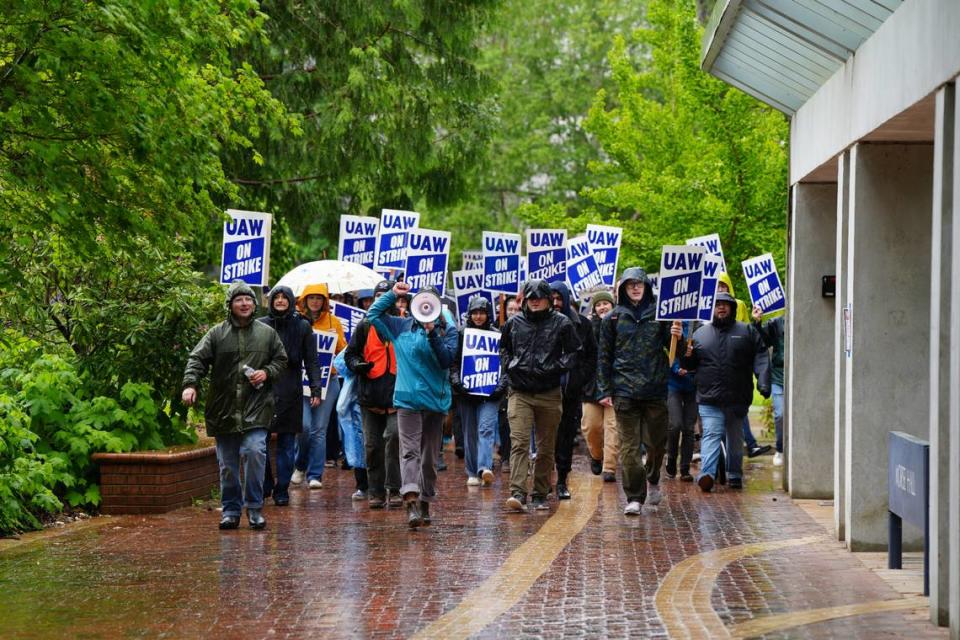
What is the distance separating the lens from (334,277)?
18703 millimetres

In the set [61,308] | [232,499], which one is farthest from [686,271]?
[61,308]

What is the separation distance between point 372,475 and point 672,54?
19.4m

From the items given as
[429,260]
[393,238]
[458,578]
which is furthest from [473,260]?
[458,578]

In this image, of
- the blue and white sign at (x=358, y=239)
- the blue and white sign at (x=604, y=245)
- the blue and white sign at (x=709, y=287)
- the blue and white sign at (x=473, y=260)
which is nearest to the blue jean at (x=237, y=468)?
the blue and white sign at (x=709, y=287)

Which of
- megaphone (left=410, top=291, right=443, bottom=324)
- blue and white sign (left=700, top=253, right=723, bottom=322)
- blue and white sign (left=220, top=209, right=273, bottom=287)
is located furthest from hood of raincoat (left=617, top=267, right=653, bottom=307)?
blue and white sign (left=220, top=209, right=273, bottom=287)

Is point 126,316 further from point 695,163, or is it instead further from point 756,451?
point 695,163

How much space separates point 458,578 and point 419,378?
3.03 meters

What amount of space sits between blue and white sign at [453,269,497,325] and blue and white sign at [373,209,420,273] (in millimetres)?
1522

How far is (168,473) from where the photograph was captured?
46.1 feet

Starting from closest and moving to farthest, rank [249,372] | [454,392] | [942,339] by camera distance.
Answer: [942,339] < [249,372] < [454,392]

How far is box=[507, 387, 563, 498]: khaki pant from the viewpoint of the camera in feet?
44.2

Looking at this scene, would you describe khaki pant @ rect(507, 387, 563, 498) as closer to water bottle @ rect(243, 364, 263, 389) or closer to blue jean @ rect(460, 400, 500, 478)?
water bottle @ rect(243, 364, 263, 389)

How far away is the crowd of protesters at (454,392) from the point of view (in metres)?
12.8

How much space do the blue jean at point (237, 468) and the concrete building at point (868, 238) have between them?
4542mm
